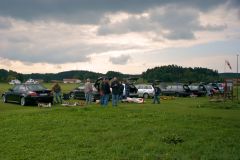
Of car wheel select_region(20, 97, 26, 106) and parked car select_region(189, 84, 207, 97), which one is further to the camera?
parked car select_region(189, 84, 207, 97)

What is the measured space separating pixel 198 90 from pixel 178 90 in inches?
116

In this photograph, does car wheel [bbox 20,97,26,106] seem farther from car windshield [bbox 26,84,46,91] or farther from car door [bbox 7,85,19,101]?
car door [bbox 7,85,19,101]

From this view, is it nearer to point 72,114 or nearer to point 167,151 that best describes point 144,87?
point 72,114

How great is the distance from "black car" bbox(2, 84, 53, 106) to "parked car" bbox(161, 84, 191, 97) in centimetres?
2061

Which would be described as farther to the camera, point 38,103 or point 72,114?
point 38,103

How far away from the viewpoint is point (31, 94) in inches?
1129

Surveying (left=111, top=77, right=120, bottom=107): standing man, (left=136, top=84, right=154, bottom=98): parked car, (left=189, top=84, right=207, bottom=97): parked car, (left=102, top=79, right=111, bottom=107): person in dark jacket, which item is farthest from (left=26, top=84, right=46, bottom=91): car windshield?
(left=189, top=84, right=207, bottom=97): parked car

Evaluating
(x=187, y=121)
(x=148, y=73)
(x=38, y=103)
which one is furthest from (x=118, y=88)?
(x=148, y=73)

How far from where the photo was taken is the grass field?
10.4 m

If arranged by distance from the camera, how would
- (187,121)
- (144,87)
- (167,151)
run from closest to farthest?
(167,151) → (187,121) → (144,87)

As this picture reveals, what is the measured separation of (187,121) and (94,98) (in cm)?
1890

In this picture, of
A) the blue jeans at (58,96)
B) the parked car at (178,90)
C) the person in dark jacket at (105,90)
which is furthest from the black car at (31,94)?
the parked car at (178,90)

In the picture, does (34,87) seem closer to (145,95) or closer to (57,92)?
(57,92)

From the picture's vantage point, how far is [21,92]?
97.3 ft
